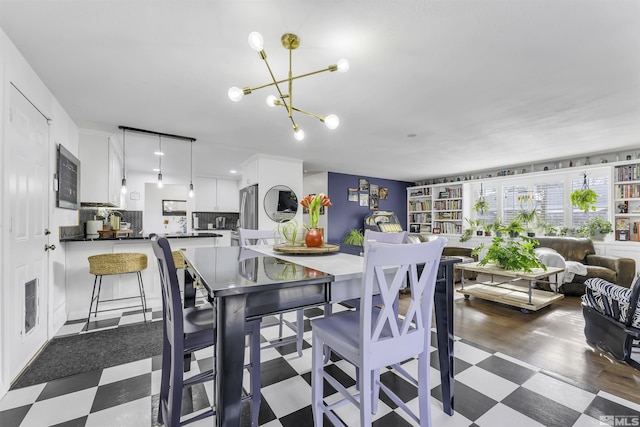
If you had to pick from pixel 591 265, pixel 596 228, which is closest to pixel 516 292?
pixel 591 265

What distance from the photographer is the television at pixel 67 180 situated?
2.71 m

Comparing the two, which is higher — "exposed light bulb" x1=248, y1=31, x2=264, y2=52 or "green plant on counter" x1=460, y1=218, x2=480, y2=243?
"exposed light bulb" x1=248, y1=31, x2=264, y2=52

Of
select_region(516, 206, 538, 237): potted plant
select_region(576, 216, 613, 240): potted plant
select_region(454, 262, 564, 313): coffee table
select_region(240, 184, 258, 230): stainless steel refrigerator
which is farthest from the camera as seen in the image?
select_region(516, 206, 538, 237): potted plant

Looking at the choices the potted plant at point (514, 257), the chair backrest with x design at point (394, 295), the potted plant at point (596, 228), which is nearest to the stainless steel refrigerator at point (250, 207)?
the potted plant at point (514, 257)

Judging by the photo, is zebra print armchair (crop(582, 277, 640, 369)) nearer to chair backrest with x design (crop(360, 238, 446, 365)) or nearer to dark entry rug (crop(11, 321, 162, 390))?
chair backrest with x design (crop(360, 238, 446, 365))

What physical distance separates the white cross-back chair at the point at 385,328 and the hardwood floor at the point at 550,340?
155 cm

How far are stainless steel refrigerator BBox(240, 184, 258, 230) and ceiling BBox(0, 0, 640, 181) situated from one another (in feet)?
4.22

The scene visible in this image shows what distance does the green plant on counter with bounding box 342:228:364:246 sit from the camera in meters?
6.49

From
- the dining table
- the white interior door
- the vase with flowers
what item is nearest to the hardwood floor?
the dining table

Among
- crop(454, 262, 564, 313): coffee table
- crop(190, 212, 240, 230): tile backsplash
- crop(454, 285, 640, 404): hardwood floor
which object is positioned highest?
crop(190, 212, 240, 230): tile backsplash

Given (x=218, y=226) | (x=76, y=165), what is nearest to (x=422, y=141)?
(x=76, y=165)

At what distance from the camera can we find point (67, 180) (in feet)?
9.55

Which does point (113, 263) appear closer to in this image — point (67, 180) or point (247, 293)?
point (67, 180)

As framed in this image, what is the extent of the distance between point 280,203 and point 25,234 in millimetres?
3349
